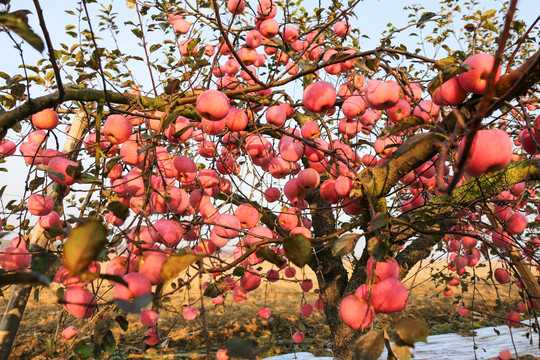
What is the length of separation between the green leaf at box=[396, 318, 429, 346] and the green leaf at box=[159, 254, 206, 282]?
38cm

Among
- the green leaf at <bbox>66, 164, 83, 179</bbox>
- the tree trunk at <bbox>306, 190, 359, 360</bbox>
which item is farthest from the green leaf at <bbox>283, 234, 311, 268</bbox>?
the tree trunk at <bbox>306, 190, 359, 360</bbox>

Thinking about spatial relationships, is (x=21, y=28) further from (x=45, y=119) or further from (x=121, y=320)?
(x=45, y=119)

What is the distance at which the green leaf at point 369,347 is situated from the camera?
60cm

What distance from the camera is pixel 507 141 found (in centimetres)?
76

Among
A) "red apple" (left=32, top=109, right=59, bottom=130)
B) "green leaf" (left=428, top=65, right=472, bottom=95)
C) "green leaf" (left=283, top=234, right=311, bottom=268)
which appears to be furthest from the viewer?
"red apple" (left=32, top=109, right=59, bottom=130)

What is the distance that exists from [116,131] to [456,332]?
6.21 m

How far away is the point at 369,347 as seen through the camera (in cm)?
60

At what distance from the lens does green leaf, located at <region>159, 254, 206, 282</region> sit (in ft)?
1.76

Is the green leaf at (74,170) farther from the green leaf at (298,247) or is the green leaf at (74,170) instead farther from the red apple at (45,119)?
the red apple at (45,119)

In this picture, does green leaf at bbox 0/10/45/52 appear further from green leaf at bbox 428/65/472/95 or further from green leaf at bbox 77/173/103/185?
green leaf at bbox 428/65/472/95

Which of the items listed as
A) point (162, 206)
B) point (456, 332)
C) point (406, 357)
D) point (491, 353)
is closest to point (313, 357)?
point (491, 353)

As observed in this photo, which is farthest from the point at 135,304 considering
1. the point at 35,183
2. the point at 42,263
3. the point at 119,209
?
the point at 35,183

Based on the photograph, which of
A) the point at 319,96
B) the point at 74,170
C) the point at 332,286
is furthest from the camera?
the point at 332,286

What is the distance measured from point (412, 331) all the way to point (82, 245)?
551 mm
